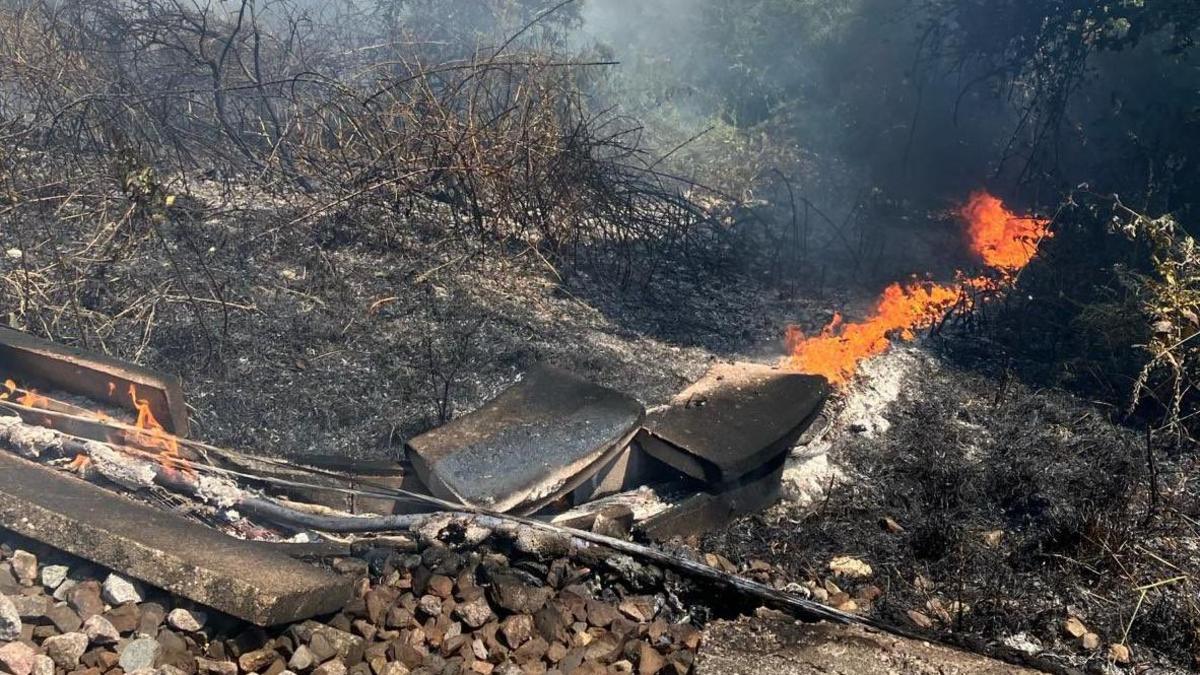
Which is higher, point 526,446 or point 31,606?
point 526,446

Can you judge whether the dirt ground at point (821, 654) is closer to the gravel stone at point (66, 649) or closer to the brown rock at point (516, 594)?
the brown rock at point (516, 594)

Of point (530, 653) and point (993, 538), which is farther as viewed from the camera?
point (993, 538)

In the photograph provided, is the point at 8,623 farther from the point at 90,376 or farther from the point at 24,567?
the point at 90,376

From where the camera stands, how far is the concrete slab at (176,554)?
128 inches

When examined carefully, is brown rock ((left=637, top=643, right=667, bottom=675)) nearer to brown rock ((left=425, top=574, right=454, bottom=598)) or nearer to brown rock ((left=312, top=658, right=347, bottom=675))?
brown rock ((left=425, top=574, right=454, bottom=598))

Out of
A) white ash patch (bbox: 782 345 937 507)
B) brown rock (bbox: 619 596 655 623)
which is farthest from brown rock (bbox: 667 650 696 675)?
white ash patch (bbox: 782 345 937 507)

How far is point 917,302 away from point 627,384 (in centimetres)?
320

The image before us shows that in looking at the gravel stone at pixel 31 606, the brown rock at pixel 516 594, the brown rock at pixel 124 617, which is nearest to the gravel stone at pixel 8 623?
the gravel stone at pixel 31 606

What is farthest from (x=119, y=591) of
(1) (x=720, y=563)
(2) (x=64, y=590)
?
(1) (x=720, y=563)

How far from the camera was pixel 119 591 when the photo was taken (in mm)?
3275

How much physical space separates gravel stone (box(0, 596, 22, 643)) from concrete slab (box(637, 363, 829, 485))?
2.89 m

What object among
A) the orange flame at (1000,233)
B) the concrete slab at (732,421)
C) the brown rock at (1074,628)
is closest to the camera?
the brown rock at (1074,628)

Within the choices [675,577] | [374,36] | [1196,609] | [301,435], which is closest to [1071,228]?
[1196,609]

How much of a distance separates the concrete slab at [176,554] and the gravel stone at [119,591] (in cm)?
4
